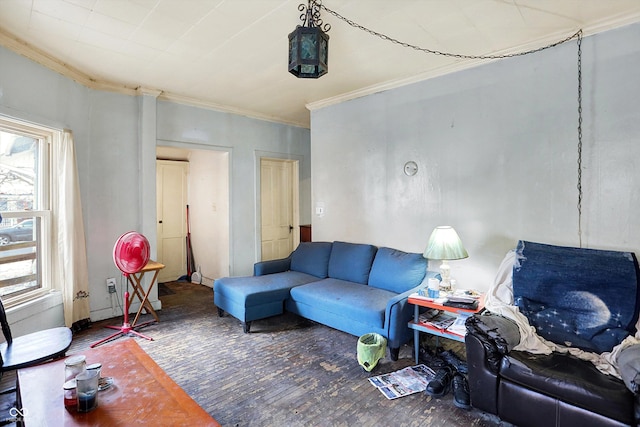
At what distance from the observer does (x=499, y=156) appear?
2914 millimetres

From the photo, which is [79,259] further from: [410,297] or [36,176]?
[410,297]

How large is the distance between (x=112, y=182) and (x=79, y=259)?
3.00 ft

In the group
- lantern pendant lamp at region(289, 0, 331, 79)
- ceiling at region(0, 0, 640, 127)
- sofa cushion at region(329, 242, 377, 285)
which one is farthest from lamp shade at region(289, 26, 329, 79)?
sofa cushion at region(329, 242, 377, 285)

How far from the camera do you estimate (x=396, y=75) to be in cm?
342

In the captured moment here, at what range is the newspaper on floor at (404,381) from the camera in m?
2.33

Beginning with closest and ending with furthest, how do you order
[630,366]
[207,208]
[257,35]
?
[630,366], [257,35], [207,208]

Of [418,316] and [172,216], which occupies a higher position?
[172,216]

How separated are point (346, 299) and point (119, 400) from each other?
77.1 inches

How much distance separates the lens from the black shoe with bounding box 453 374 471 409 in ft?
7.06

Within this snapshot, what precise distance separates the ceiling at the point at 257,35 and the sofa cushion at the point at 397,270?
1868 millimetres

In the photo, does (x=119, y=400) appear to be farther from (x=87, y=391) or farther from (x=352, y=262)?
(x=352, y=262)

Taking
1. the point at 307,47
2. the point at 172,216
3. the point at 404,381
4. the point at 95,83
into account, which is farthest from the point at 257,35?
the point at 172,216

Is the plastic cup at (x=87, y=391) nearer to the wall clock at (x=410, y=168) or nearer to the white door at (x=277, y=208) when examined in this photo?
the wall clock at (x=410, y=168)

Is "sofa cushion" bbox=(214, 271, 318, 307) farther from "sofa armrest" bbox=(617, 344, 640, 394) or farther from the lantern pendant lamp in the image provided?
"sofa armrest" bbox=(617, 344, 640, 394)
